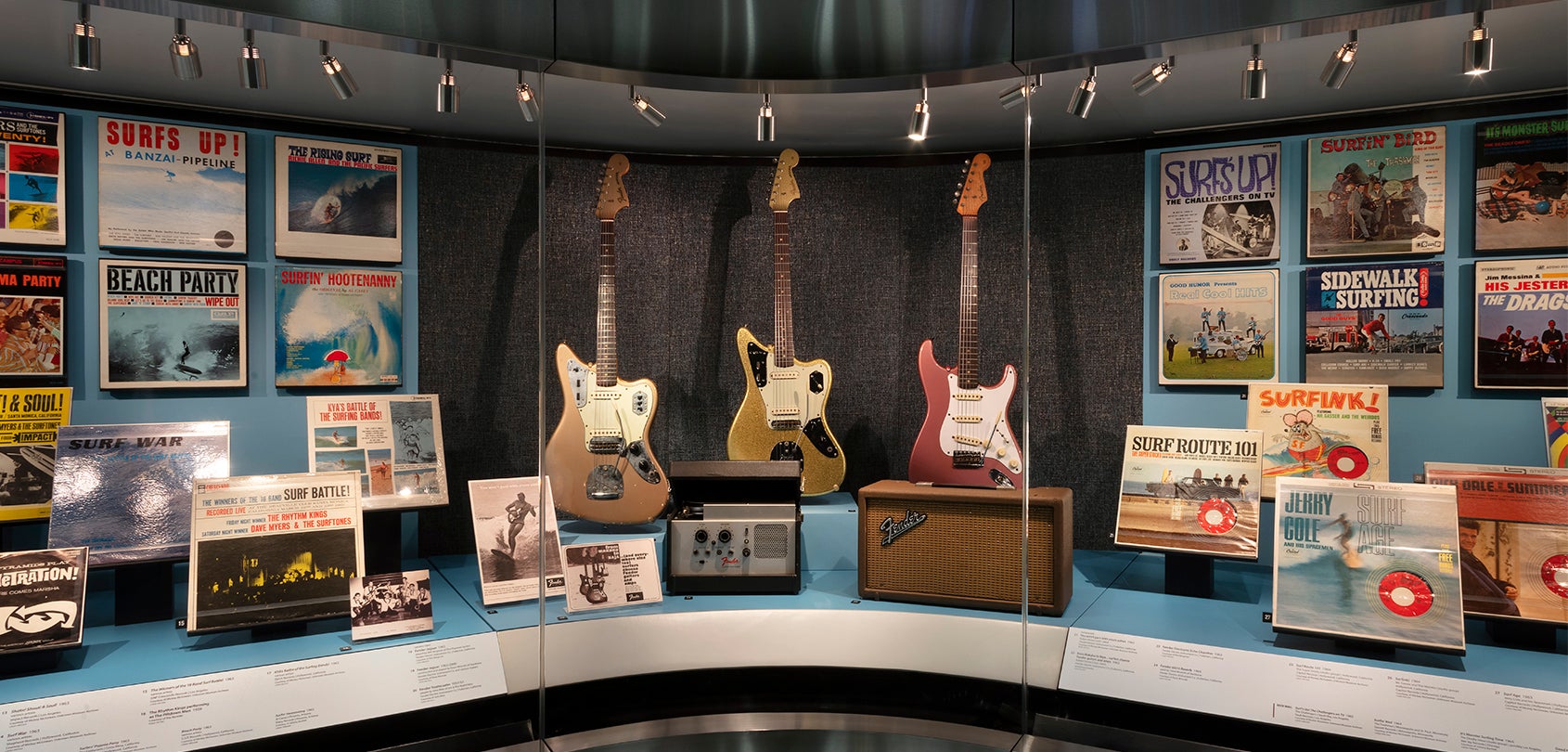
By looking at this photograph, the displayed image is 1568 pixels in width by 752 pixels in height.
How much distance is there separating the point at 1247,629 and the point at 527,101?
228 centimetres

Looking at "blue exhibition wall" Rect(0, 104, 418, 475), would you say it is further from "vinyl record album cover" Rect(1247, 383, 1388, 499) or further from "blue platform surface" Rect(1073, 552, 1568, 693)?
"vinyl record album cover" Rect(1247, 383, 1388, 499)

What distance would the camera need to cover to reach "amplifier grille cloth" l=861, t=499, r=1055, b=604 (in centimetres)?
240

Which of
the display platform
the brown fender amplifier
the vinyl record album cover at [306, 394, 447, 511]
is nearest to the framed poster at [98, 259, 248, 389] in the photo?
the vinyl record album cover at [306, 394, 447, 511]

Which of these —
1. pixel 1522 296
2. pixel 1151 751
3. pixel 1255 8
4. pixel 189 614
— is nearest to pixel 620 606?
pixel 189 614

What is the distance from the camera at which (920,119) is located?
7.95 ft

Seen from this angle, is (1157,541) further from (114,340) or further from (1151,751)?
(114,340)

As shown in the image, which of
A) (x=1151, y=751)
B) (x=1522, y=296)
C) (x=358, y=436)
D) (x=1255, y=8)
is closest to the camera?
(x=1255, y=8)

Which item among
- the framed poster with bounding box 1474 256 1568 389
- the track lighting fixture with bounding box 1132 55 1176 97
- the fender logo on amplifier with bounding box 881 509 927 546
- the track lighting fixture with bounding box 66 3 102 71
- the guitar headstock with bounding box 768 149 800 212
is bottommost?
the fender logo on amplifier with bounding box 881 509 927 546

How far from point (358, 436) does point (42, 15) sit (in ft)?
3.76

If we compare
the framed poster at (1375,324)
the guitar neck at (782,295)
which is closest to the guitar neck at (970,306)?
the guitar neck at (782,295)

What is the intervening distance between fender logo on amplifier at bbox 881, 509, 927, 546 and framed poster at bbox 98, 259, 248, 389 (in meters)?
1.80

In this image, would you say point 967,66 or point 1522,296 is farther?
point 967,66

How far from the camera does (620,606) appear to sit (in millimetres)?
2416

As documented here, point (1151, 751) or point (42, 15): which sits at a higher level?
point (42, 15)
